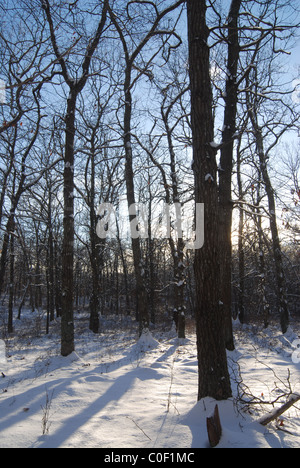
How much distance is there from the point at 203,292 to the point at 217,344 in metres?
0.73

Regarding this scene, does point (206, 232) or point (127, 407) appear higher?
point (206, 232)

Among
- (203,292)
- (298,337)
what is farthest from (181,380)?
(298,337)

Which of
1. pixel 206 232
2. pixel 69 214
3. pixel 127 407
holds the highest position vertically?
pixel 69 214

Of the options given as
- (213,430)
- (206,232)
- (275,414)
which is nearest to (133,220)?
(206,232)

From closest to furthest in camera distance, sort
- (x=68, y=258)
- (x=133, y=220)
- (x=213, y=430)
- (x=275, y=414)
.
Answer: (x=213, y=430), (x=275, y=414), (x=68, y=258), (x=133, y=220)

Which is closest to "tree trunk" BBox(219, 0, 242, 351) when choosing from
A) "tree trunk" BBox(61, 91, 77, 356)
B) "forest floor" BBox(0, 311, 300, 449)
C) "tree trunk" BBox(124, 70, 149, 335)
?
"forest floor" BBox(0, 311, 300, 449)

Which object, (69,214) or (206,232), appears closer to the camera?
(206,232)

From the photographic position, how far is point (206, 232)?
12.9ft

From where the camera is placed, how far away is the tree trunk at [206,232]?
382cm

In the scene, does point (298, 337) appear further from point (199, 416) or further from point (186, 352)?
point (199, 416)

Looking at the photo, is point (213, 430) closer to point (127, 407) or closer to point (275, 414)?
point (275, 414)

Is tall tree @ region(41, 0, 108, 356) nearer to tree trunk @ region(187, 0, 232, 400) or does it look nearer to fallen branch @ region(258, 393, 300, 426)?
tree trunk @ region(187, 0, 232, 400)

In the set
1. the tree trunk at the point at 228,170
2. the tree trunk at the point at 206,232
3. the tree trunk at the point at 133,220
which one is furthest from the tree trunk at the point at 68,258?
the tree trunk at the point at 206,232

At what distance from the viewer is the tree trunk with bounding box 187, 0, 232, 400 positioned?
3822mm
